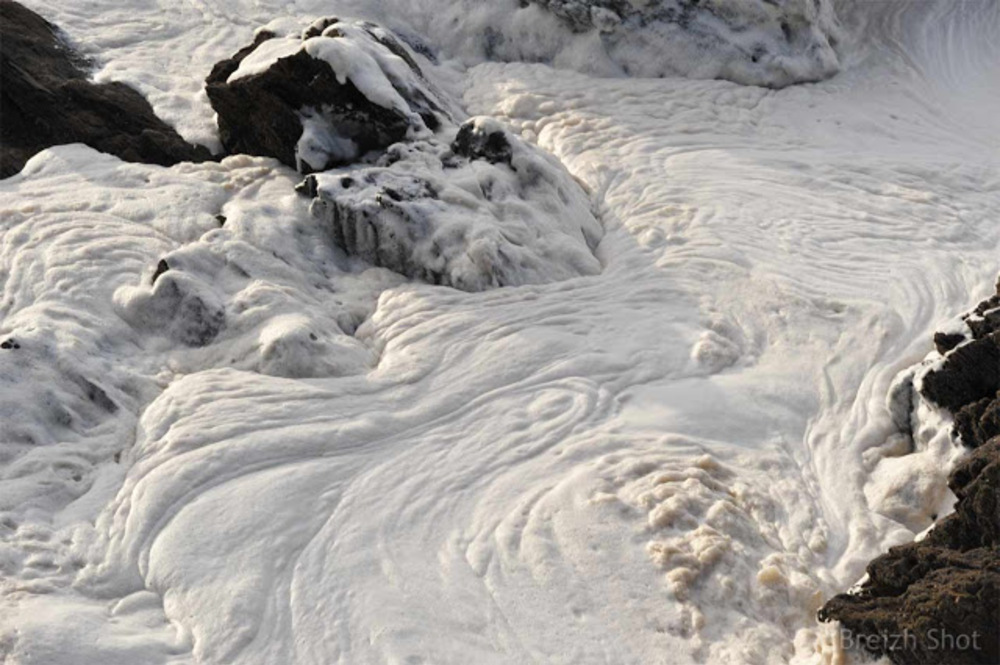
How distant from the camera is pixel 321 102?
8.06 metres

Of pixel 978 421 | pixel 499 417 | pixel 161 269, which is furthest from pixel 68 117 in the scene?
pixel 978 421

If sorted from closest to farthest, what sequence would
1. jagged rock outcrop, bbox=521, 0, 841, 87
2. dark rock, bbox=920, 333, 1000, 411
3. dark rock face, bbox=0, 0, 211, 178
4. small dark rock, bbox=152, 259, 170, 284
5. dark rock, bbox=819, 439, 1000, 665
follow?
dark rock, bbox=819, 439, 1000, 665, dark rock, bbox=920, 333, 1000, 411, small dark rock, bbox=152, 259, 170, 284, dark rock face, bbox=0, 0, 211, 178, jagged rock outcrop, bbox=521, 0, 841, 87

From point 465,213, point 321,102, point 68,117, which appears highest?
point 321,102

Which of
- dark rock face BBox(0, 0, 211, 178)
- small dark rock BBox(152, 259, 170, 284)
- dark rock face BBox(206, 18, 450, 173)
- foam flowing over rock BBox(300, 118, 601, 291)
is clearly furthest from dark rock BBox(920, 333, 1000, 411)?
dark rock face BBox(0, 0, 211, 178)

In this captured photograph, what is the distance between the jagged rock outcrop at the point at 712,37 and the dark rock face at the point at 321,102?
235cm

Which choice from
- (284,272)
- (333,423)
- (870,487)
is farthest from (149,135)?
(870,487)

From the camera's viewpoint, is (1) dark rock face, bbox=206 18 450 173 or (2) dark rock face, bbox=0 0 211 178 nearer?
(1) dark rock face, bbox=206 18 450 173

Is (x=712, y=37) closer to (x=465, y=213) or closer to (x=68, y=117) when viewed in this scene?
(x=465, y=213)

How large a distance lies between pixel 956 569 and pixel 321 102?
17.1ft

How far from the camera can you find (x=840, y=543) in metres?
5.59

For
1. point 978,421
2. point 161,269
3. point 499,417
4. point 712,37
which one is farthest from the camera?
point 712,37

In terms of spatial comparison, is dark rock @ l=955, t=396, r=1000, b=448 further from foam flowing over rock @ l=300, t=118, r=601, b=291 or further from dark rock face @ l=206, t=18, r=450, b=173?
dark rock face @ l=206, t=18, r=450, b=173

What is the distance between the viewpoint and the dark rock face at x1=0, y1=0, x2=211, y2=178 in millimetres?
8438

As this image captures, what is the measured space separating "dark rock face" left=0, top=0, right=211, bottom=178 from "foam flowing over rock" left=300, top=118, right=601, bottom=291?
1442mm
